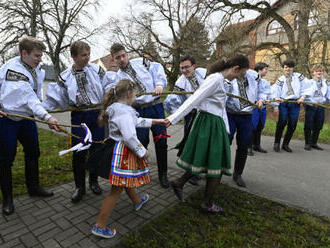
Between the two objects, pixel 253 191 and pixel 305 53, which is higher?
pixel 305 53

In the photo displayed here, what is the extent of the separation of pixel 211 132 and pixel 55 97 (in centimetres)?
211

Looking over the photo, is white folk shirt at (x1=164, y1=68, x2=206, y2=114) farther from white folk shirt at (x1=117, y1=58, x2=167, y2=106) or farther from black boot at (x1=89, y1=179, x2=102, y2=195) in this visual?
black boot at (x1=89, y1=179, x2=102, y2=195)

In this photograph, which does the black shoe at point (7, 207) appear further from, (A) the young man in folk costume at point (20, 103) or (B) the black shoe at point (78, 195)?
(B) the black shoe at point (78, 195)

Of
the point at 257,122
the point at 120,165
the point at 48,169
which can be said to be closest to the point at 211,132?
the point at 120,165

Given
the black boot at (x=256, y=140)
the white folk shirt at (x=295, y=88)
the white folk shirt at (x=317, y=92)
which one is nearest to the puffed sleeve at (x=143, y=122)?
the black boot at (x=256, y=140)

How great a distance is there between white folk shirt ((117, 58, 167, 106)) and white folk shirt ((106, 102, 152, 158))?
0.98 meters

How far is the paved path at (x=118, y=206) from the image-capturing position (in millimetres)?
2416

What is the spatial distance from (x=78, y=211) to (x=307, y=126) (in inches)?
237

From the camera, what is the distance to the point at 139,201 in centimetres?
291

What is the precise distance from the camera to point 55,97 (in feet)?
10.1

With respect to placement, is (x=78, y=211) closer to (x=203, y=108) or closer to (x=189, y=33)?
(x=203, y=108)

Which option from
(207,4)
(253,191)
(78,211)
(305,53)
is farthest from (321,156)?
(207,4)

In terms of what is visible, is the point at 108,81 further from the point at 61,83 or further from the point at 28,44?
the point at 28,44

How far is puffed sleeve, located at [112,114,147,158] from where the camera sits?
2.25m
